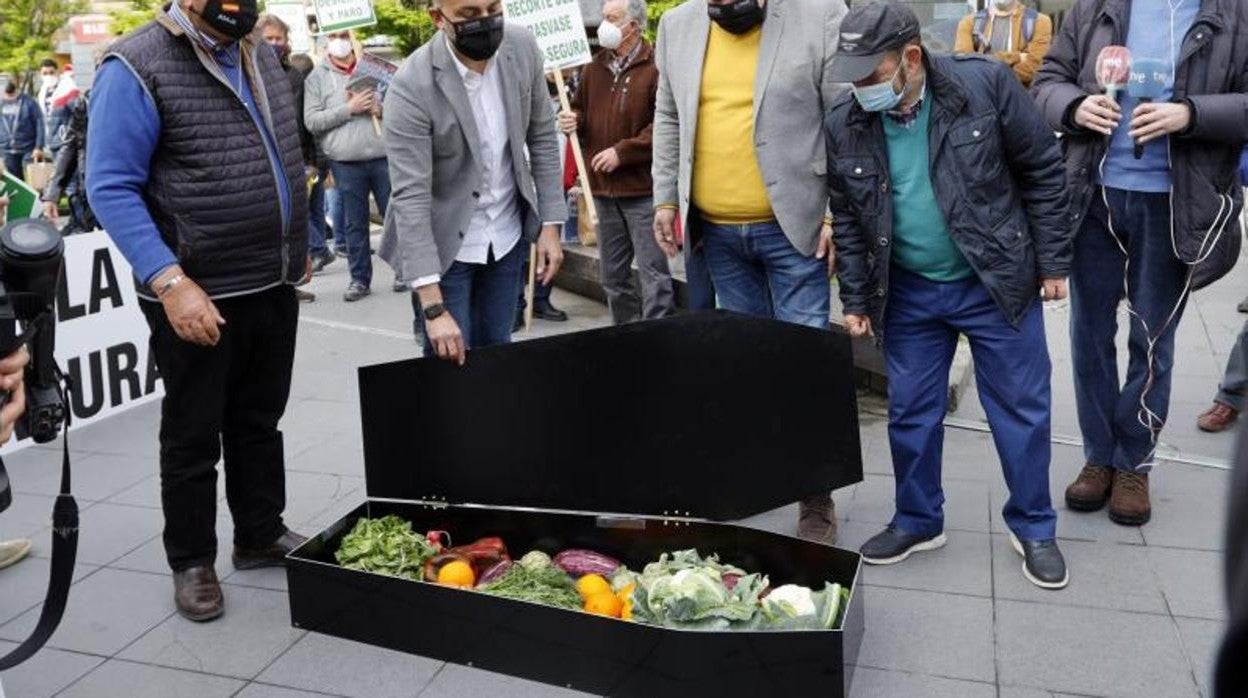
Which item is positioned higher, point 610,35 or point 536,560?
point 610,35

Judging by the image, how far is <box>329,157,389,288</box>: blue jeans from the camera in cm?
886

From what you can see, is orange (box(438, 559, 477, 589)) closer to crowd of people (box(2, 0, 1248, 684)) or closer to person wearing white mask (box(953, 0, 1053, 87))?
crowd of people (box(2, 0, 1248, 684))

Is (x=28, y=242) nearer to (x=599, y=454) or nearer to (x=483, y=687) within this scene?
(x=483, y=687)

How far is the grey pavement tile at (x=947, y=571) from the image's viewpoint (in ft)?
12.9

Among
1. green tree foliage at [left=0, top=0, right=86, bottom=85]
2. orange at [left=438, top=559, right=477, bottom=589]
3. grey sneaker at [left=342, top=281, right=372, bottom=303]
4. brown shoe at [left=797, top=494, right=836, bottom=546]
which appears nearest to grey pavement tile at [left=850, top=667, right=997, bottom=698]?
brown shoe at [left=797, top=494, right=836, bottom=546]

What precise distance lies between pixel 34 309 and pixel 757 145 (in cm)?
239

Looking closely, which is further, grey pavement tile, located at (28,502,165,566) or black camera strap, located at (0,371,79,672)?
grey pavement tile, located at (28,502,165,566)

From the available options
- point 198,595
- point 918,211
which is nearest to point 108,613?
point 198,595

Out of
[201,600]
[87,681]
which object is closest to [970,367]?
[201,600]

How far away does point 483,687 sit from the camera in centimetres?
338

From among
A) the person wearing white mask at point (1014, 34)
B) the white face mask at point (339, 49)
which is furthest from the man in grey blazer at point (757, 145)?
the person wearing white mask at point (1014, 34)

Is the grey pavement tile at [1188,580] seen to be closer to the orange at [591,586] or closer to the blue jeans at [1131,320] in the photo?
the blue jeans at [1131,320]

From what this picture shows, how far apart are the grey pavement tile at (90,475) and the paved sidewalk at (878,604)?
1 cm

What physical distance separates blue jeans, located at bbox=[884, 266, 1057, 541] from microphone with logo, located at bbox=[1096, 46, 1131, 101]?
774mm
